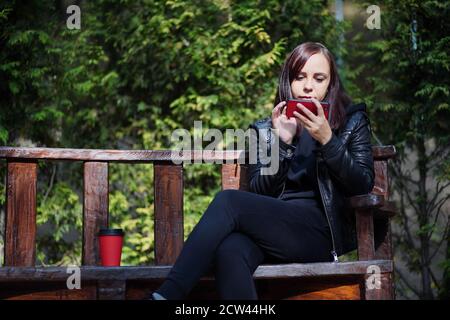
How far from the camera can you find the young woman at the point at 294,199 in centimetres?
218

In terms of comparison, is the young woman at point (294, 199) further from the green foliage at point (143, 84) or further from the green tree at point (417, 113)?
the green foliage at point (143, 84)

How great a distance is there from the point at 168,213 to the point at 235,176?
0.36 metres

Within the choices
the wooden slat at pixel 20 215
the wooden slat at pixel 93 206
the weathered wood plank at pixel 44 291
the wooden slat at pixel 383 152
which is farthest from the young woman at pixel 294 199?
the wooden slat at pixel 20 215

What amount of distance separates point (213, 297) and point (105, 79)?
7.98 feet

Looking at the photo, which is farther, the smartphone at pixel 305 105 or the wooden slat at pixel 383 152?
the wooden slat at pixel 383 152

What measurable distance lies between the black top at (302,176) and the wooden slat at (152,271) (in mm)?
338

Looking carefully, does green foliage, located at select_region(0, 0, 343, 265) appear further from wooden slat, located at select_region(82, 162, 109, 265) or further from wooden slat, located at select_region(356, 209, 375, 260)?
wooden slat, located at select_region(356, 209, 375, 260)

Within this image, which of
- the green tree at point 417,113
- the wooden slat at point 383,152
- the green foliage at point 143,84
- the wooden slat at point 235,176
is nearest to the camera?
the wooden slat at point 383,152

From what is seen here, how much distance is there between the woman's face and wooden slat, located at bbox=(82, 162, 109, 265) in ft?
3.05

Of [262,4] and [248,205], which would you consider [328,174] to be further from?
[262,4]

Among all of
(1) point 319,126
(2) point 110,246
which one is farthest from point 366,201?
(2) point 110,246

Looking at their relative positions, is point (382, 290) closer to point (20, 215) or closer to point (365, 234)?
point (365, 234)
